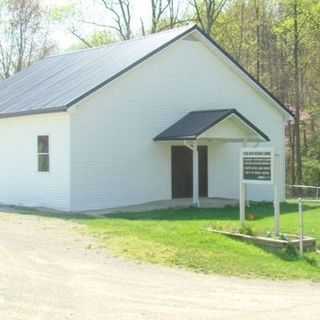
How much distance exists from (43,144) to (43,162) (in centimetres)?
60

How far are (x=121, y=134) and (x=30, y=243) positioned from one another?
10136mm

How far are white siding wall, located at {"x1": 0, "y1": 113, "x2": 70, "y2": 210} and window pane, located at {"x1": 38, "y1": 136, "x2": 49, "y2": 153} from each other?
18 centimetres

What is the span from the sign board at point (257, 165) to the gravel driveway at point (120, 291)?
156 inches

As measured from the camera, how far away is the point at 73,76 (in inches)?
1007

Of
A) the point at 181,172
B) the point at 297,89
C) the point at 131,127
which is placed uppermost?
the point at 297,89

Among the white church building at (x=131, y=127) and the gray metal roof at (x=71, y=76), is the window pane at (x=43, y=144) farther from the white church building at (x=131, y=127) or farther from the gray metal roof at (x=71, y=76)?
the gray metal roof at (x=71, y=76)

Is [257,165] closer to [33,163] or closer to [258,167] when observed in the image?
[258,167]

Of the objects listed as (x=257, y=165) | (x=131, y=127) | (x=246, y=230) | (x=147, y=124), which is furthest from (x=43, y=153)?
(x=246, y=230)

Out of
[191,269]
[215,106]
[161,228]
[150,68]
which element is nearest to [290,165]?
[215,106]

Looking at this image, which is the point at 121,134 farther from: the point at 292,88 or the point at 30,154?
the point at 292,88

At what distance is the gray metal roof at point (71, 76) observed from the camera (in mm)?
23344

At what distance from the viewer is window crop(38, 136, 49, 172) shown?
2390cm

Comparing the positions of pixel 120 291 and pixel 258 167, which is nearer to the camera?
pixel 120 291

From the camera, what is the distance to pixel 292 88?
164ft
